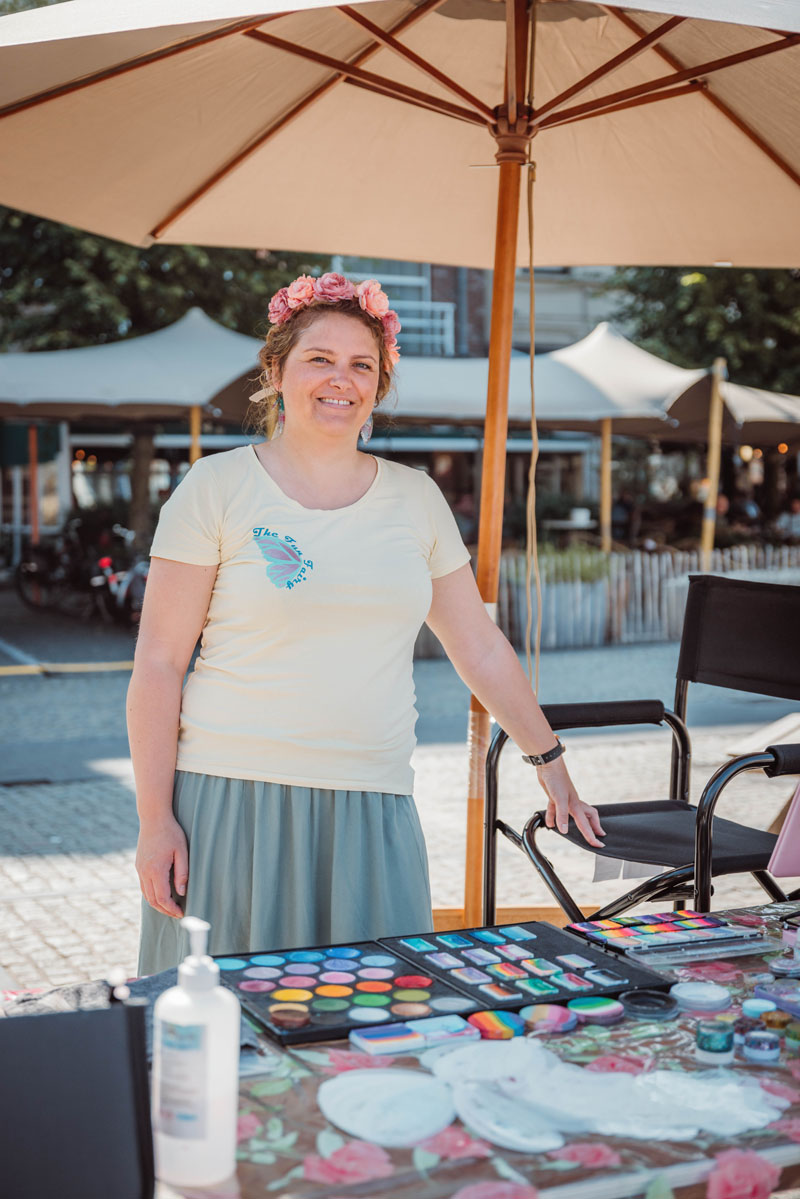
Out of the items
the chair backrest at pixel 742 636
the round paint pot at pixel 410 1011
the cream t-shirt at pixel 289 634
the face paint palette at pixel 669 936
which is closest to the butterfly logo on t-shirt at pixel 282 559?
the cream t-shirt at pixel 289 634

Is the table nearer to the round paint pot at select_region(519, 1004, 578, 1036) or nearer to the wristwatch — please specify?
the round paint pot at select_region(519, 1004, 578, 1036)

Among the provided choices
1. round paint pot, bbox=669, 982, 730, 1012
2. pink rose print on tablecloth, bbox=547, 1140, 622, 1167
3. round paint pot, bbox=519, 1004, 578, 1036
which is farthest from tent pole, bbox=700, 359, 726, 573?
pink rose print on tablecloth, bbox=547, 1140, 622, 1167

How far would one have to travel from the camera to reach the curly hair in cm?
266

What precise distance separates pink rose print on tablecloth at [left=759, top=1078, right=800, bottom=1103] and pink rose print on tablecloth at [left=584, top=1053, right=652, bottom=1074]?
14cm

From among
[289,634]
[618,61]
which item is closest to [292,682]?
[289,634]

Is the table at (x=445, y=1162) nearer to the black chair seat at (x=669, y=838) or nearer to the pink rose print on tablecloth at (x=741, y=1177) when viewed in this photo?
the pink rose print on tablecloth at (x=741, y=1177)

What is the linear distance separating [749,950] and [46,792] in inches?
226

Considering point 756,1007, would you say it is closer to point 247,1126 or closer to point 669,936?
point 669,936

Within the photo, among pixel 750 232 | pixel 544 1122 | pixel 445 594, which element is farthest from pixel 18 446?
pixel 544 1122

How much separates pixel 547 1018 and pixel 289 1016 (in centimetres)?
35

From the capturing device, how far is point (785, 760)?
2.93m

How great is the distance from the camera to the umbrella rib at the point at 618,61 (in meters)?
3.30

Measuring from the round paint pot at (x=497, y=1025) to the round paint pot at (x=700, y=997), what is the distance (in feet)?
0.82

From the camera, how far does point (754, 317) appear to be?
21.8 meters
